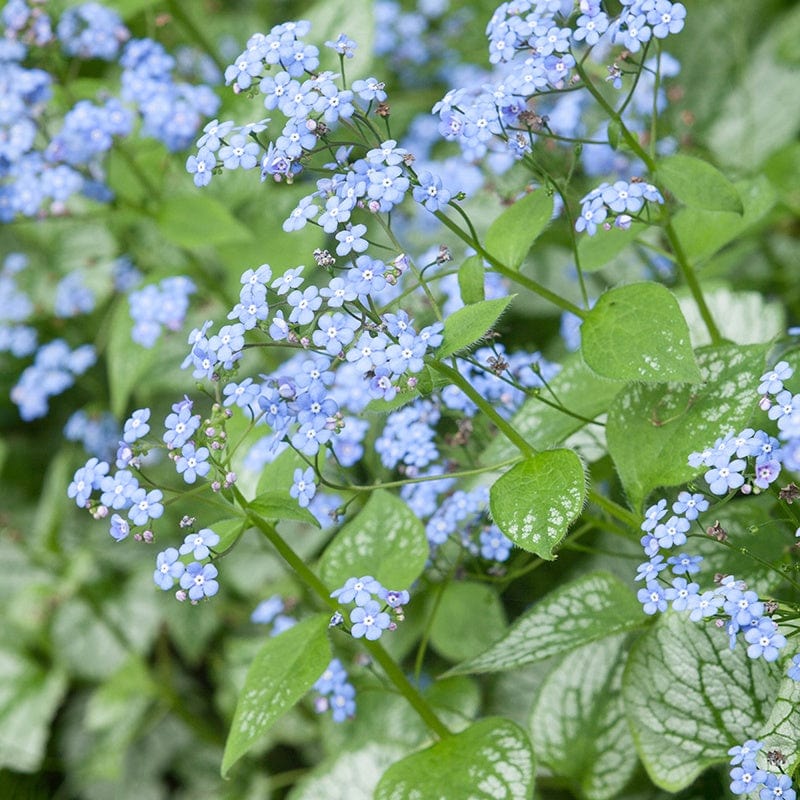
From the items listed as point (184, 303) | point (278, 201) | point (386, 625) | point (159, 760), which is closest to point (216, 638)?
point (159, 760)

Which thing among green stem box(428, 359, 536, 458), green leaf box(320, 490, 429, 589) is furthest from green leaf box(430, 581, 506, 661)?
green stem box(428, 359, 536, 458)

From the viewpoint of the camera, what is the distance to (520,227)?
260cm

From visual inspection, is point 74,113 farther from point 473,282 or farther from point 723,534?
point 723,534

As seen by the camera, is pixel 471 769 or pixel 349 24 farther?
pixel 349 24

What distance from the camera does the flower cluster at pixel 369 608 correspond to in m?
2.34

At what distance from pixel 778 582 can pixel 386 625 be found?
0.95 m

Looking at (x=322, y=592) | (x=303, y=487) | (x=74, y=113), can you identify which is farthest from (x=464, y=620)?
(x=74, y=113)

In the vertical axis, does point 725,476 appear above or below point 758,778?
above

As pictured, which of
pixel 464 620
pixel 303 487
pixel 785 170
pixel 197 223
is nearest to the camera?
pixel 303 487

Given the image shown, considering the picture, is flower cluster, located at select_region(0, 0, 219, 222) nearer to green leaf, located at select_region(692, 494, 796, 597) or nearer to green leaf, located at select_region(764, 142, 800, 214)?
green leaf, located at select_region(764, 142, 800, 214)

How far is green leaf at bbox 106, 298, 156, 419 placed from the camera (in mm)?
3915

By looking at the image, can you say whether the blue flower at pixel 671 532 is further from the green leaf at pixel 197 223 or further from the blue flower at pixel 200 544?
the green leaf at pixel 197 223

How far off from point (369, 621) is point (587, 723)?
98cm

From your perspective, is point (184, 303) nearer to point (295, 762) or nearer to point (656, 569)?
point (295, 762)
